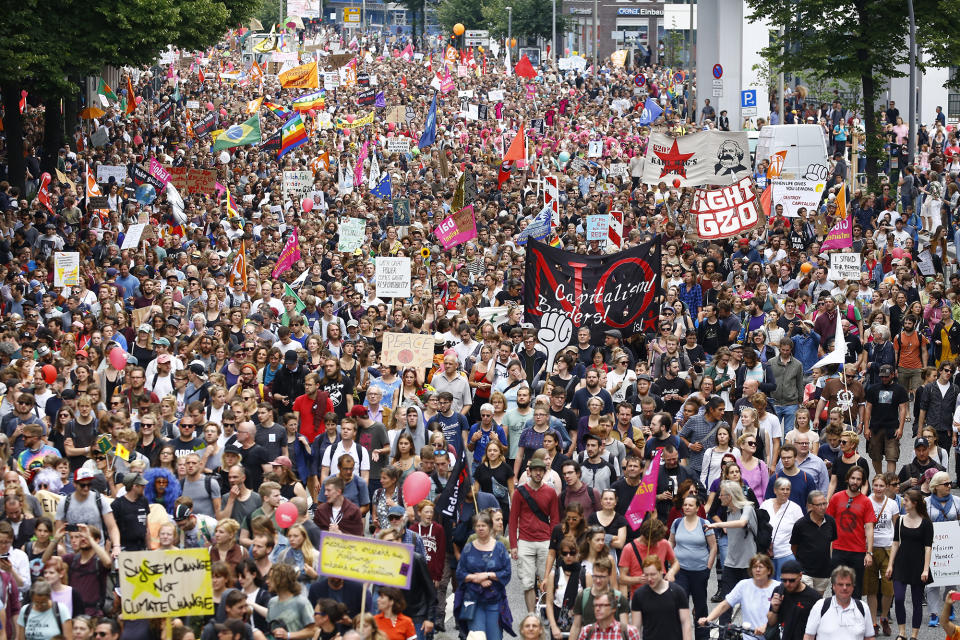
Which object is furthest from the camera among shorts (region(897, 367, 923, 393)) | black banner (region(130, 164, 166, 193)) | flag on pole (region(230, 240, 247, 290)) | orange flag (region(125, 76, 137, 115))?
orange flag (region(125, 76, 137, 115))

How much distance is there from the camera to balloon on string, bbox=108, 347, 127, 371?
1612cm

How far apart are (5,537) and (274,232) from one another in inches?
608

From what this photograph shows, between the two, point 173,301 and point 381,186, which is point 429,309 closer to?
point 173,301

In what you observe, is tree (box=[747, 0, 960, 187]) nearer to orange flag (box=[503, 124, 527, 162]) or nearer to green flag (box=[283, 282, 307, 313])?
orange flag (box=[503, 124, 527, 162])

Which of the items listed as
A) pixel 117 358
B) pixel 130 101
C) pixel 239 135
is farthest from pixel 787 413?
pixel 130 101

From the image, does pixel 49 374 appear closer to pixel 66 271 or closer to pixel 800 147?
pixel 66 271

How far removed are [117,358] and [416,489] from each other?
5.71 meters

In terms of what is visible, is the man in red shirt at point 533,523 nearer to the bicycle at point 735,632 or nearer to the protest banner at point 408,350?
the bicycle at point 735,632

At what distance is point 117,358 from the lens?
16141 mm

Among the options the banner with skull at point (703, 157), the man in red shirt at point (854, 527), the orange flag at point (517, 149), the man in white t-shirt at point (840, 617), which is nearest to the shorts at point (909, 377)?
the man in red shirt at point (854, 527)

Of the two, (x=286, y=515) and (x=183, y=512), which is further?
(x=183, y=512)

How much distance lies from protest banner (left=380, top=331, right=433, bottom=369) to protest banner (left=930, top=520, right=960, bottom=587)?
243 inches

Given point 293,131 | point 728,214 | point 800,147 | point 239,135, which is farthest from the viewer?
point 293,131

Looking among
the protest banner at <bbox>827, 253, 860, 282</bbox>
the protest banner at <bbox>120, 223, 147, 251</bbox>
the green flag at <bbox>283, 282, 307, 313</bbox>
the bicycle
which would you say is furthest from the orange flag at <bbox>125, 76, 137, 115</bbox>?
the bicycle
